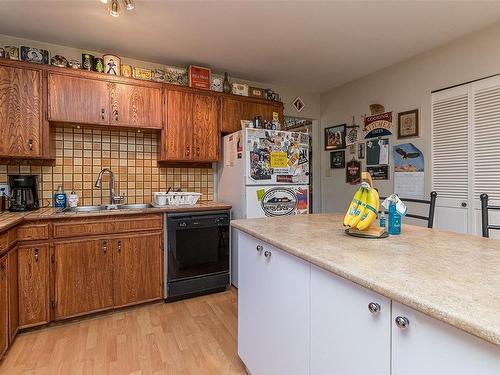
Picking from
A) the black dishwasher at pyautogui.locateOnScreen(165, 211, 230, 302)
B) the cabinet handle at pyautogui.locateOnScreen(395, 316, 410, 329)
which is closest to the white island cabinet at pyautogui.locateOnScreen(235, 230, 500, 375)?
the cabinet handle at pyautogui.locateOnScreen(395, 316, 410, 329)

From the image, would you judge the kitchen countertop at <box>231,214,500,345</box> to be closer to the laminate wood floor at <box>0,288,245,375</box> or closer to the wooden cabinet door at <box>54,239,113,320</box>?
the laminate wood floor at <box>0,288,245,375</box>

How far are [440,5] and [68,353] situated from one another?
3533 mm

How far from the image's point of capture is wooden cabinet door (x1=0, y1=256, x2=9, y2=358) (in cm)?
173

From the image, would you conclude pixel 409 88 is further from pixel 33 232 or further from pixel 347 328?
pixel 33 232

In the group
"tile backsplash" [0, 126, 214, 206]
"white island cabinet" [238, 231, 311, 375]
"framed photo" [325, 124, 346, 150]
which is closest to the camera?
"white island cabinet" [238, 231, 311, 375]

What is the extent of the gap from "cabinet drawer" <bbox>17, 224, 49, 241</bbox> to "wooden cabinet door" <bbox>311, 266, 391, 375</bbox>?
81.6 inches

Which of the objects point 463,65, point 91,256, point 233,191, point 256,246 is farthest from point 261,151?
point 463,65

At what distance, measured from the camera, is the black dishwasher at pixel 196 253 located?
258cm

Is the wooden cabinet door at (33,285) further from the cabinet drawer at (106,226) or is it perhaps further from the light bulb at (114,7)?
the light bulb at (114,7)

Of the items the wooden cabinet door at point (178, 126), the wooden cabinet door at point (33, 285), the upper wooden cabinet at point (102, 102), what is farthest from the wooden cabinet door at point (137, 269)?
the upper wooden cabinet at point (102, 102)

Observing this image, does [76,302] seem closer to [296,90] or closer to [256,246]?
[256,246]

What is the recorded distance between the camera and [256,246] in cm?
149

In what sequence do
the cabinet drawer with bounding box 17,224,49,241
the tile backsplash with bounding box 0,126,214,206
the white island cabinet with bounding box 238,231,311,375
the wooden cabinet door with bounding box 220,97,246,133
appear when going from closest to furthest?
the white island cabinet with bounding box 238,231,311,375 < the cabinet drawer with bounding box 17,224,49,241 < the tile backsplash with bounding box 0,126,214,206 < the wooden cabinet door with bounding box 220,97,246,133

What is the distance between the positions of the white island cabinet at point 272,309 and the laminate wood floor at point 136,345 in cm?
35
